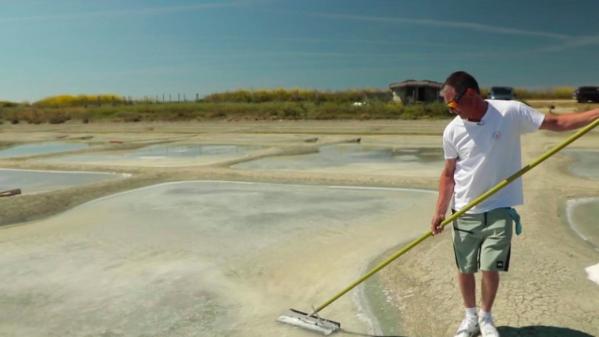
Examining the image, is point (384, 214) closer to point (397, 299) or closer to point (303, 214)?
point (303, 214)

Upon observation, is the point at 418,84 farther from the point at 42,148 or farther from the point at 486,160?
the point at 486,160

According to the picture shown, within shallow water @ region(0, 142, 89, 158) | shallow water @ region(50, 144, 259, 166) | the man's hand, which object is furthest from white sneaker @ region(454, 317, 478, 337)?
shallow water @ region(0, 142, 89, 158)

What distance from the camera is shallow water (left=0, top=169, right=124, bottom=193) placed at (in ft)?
29.9

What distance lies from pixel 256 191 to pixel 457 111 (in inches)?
229

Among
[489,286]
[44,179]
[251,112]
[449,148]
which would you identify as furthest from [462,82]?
[251,112]

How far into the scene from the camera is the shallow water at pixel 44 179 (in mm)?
9104

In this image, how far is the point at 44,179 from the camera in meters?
9.99

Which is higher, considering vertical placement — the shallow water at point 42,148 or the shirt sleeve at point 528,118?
the shirt sleeve at point 528,118

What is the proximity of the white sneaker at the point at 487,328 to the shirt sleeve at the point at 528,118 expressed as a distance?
1.03 metres

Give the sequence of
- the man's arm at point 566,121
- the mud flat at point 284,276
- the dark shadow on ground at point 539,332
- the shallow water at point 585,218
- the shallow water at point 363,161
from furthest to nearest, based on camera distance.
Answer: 1. the shallow water at point 363,161
2. the shallow water at point 585,218
3. the mud flat at point 284,276
4. the dark shadow on ground at point 539,332
5. the man's arm at point 566,121

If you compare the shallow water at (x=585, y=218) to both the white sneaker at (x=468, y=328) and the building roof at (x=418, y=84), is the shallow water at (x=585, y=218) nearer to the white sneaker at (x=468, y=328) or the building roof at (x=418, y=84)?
the white sneaker at (x=468, y=328)

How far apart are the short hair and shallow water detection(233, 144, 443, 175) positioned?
7.16 meters

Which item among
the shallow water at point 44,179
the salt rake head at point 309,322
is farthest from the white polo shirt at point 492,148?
the shallow water at point 44,179

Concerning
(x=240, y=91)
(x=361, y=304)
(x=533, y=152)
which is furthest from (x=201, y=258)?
(x=240, y=91)
